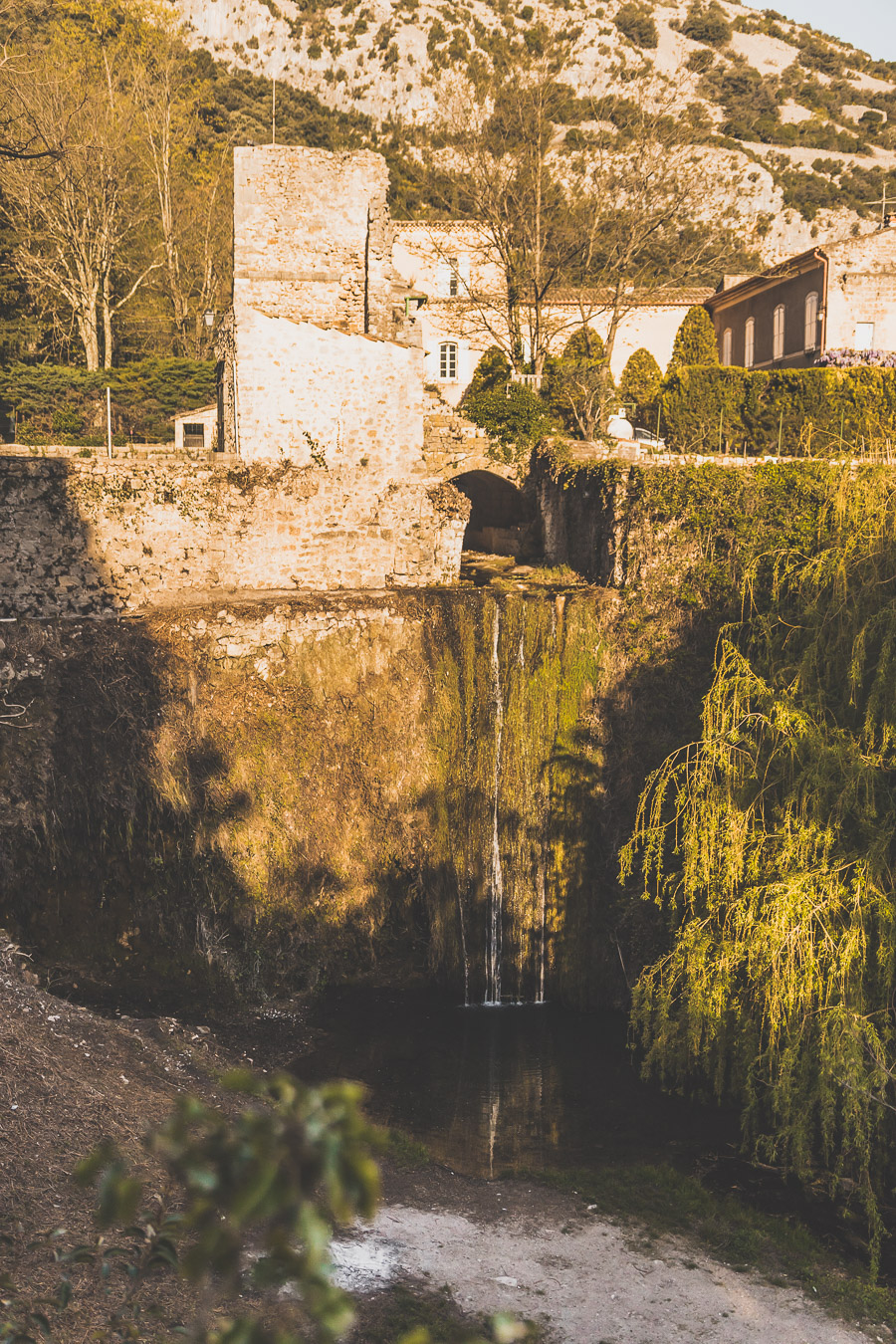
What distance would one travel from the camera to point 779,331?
27594 millimetres

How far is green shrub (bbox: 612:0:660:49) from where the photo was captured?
68075 mm

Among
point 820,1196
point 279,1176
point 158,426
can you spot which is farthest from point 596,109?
point 279,1176

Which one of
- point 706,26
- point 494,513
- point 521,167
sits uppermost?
point 706,26

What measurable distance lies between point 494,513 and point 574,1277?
60.3ft

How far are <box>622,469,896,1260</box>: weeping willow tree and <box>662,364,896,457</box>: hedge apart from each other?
34.2 feet

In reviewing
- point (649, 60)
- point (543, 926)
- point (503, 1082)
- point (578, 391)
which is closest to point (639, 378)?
point (578, 391)

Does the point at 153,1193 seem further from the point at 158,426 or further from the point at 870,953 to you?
the point at 158,426

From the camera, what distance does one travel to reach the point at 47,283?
2808cm

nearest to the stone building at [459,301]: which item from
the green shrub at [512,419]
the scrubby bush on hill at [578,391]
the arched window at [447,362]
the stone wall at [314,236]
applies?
the arched window at [447,362]

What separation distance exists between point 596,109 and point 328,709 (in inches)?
848

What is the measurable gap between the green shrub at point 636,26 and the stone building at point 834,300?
50.5 meters

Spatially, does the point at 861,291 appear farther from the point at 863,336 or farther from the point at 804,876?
the point at 804,876

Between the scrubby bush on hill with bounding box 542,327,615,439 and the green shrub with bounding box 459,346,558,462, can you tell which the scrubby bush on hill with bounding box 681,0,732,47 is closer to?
the scrubby bush on hill with bounding box 542,327,615,439

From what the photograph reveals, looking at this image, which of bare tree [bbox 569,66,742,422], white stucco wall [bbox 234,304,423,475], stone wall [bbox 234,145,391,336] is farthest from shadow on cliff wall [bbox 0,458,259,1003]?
bare tree [bbox 569,66,742,422]
